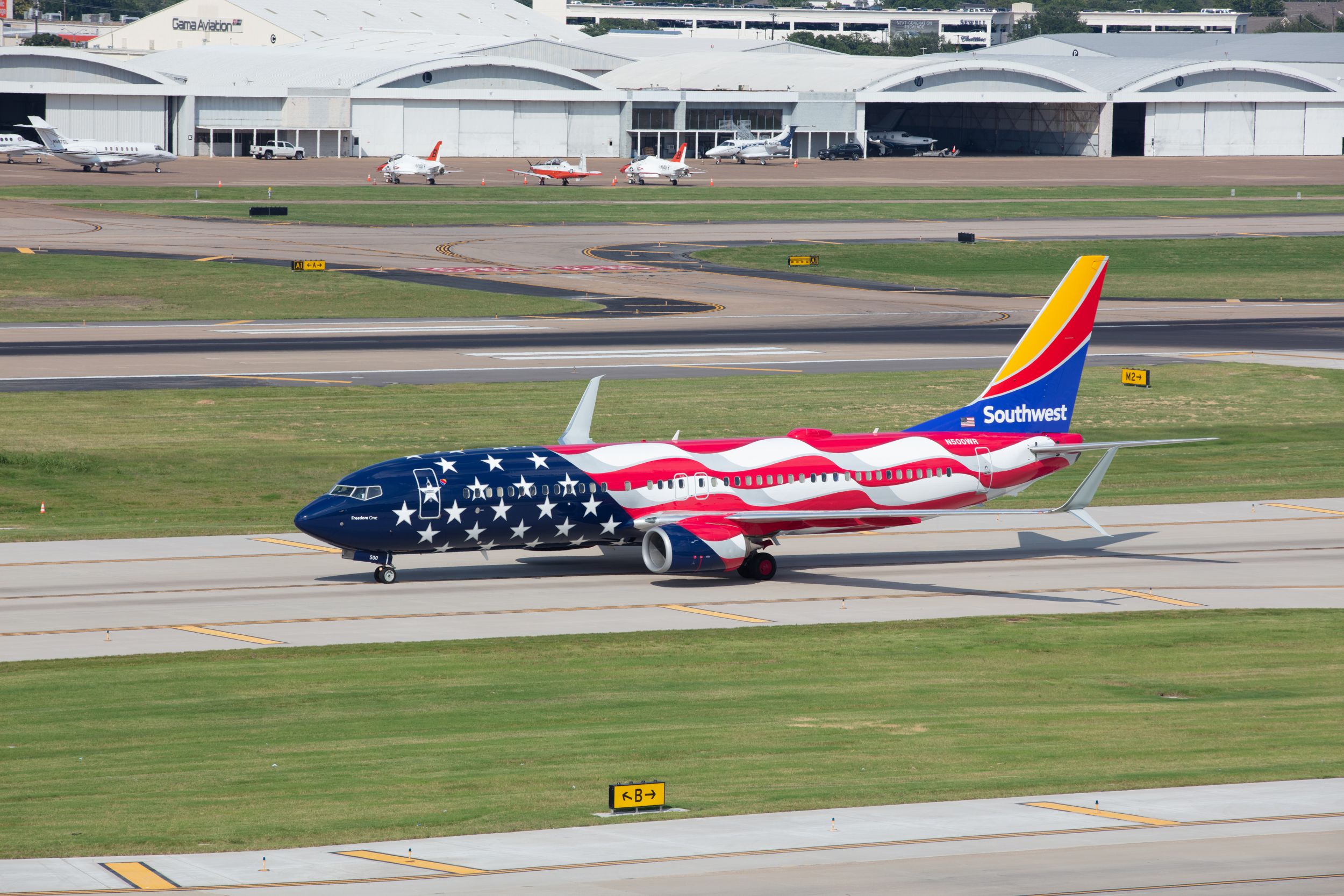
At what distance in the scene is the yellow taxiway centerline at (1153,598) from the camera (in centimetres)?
4375

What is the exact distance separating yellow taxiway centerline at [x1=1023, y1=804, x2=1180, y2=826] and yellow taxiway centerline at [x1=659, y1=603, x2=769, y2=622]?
54.7ft

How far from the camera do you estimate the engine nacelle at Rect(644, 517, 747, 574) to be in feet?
146

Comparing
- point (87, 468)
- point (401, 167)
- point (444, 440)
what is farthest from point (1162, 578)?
point (401, 167)

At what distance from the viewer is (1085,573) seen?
157ft

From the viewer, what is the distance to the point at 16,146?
18338 centimetres

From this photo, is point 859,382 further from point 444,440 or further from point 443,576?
point 443,576

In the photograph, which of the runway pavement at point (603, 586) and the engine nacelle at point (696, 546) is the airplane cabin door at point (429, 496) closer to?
the runway pavement at point (603, 586)

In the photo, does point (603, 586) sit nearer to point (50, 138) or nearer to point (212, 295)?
point (212, 295)

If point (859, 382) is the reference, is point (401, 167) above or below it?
above

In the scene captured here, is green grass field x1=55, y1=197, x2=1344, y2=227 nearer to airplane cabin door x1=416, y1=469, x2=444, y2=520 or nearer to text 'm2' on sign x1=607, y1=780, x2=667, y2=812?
airplane cabin door x1=416, y1=469, x2=444, y2=520

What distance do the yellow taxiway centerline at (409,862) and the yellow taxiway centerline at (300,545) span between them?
26.3 meters

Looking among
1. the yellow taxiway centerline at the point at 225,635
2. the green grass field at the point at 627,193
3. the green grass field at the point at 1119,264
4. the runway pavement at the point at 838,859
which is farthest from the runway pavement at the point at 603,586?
the green grass field at the point at 627,193

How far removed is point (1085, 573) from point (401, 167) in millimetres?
134628

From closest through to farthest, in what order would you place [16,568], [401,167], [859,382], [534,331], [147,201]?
[16,568] < [859,382] < [534,331] < [147,201] < [401,167]
